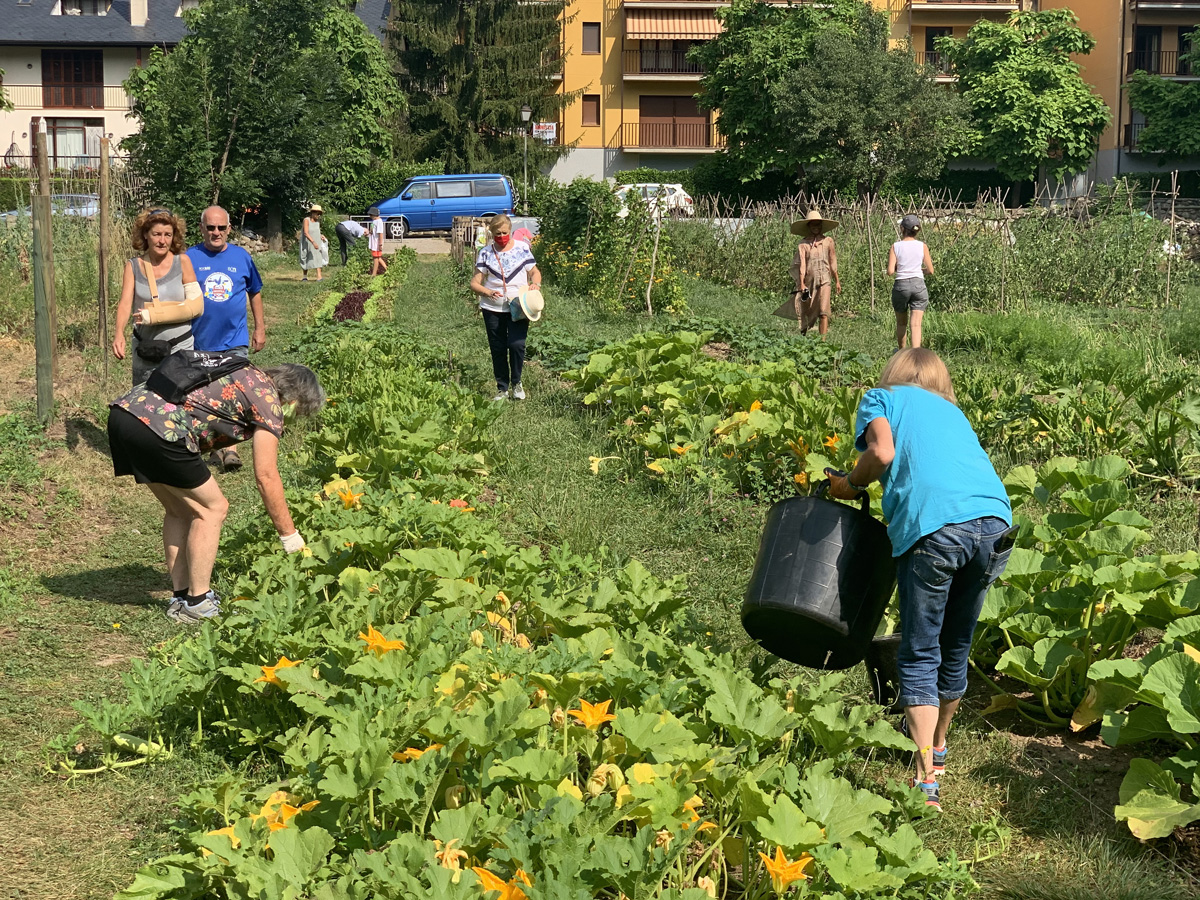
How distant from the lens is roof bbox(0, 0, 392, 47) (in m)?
46.9

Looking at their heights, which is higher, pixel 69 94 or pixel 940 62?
pixel 940 62

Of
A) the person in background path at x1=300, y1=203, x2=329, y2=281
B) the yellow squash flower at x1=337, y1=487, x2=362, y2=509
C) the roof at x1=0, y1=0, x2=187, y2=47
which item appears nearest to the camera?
the yellow squash flower at x1=337, y1=487, x2=362, y2=509

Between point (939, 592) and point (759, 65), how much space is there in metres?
43.1

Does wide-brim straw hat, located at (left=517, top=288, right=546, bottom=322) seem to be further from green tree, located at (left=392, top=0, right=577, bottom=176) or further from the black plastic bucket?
green tree, located at (left=392, top=0, right=577, bottom=176)

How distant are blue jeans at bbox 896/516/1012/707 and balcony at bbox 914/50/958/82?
48.0m

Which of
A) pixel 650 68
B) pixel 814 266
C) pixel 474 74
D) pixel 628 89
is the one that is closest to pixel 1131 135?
pixel 650 68

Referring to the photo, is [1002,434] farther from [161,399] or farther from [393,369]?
[161,399]

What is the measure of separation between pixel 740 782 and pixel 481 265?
7454 mm

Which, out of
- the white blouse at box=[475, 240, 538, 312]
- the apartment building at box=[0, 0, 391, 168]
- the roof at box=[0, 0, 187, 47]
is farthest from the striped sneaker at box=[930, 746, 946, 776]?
the apartment building at box=[0, 0, 391, 168]

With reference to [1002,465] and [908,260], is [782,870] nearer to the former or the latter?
[1002,465]

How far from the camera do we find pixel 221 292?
24.3 feet

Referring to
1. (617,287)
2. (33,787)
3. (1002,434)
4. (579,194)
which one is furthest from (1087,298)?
(33,787)

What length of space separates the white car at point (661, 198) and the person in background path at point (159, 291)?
11099mm

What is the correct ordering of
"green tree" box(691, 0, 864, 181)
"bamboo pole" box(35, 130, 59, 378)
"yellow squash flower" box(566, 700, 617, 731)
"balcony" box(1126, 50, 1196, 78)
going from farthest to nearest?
1. "balcony" box(1126, 50, 1196, 78)
2. "green tree" box(691, 0, 864, 181)
3. "bamboo pole" box(35, 130, 59, 378)
4. "yellow squash flower" box(566, 700, 617, 731)
